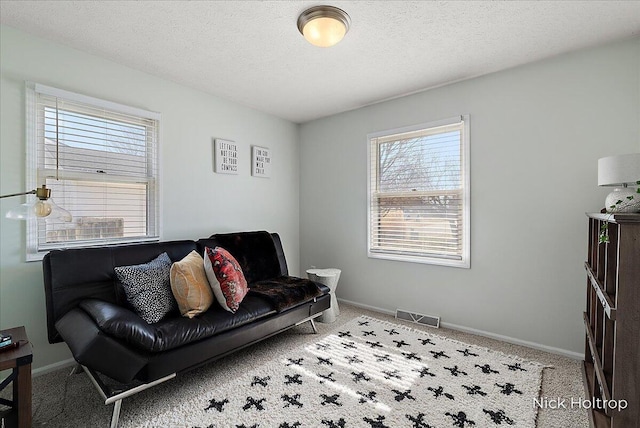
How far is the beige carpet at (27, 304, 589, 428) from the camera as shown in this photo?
172 cm

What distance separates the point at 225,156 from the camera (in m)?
3.43

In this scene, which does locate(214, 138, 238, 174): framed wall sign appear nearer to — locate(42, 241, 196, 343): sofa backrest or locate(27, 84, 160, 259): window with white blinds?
locate(27, 84, 160, 259): window with white blinds

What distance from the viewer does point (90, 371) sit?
179 centimetres

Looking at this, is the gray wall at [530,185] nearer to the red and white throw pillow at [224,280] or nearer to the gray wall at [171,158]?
the gray wall at [171,158]

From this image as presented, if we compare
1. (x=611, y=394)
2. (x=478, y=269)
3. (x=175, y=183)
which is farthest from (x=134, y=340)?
(x=478, y=269)

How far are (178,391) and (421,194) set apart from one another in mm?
2747

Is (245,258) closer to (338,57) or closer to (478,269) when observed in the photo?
(338,57)

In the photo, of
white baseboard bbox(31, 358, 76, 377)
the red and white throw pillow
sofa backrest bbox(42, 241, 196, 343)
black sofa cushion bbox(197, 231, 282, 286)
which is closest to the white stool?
black sofa cushion bbox(197, 231, 282, 286)

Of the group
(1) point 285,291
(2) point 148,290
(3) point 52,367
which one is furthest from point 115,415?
(1) point 285,291

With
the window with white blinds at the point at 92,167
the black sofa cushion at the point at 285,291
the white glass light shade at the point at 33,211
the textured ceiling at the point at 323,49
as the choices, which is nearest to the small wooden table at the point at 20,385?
the white glass light shade at the point at 33,211

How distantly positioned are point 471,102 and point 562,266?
1.64 metres

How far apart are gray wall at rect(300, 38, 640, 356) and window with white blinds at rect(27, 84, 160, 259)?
222cm

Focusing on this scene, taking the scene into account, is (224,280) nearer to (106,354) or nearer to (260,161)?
(106,354)

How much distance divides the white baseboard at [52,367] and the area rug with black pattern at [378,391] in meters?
1.24
